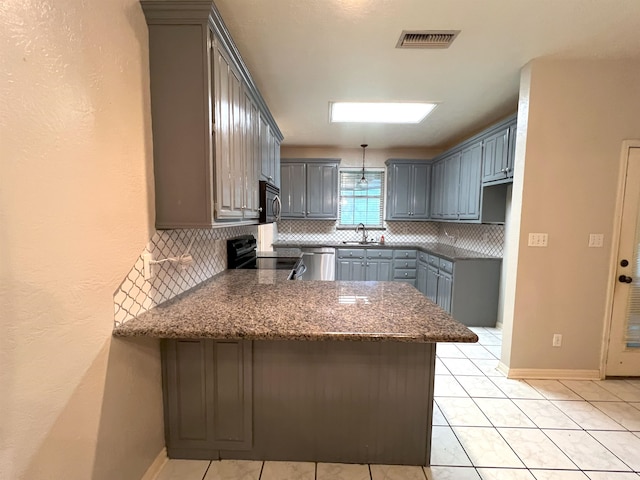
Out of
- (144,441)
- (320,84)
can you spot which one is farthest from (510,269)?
(144,441)

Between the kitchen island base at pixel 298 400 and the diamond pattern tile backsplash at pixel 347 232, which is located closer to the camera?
the kitchen island base at pixel 298 400

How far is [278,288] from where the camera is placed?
194 cm

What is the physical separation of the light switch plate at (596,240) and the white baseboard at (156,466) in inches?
138

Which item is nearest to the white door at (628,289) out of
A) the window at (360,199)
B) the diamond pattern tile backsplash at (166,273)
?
the window at (360,199)

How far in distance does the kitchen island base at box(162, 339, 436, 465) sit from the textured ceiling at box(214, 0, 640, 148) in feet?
6.40

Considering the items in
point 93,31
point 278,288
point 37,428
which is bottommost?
point 37,428

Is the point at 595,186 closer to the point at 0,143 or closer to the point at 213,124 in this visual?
the point at 213,124

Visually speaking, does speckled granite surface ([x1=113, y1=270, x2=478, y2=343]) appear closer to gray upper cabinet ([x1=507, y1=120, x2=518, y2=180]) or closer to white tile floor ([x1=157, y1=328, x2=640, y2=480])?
white tile floor ([x1=157, y1=328, x2=640, y2=480])

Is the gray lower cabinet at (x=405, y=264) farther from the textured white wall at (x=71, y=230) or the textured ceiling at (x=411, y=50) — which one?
the textured white wall at (x=71, y=230)

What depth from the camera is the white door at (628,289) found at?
240cm

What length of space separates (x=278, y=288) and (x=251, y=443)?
Answer: 0.89m

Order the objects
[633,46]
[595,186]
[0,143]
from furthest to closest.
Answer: [595,186], [633,46], [0,143]

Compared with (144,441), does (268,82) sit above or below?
above

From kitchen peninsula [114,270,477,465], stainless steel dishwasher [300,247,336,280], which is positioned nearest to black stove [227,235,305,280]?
kitchen peninsula [114,270,477,465]
